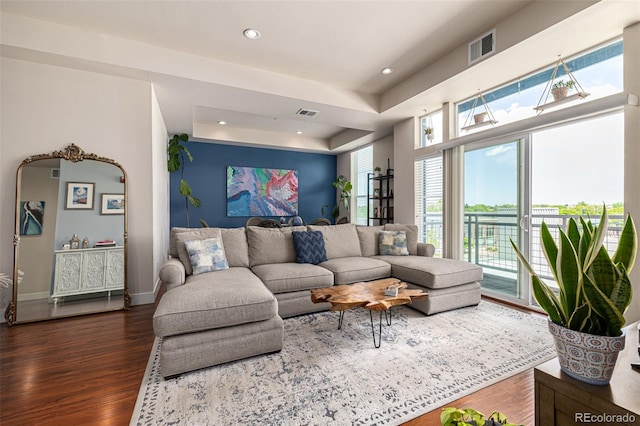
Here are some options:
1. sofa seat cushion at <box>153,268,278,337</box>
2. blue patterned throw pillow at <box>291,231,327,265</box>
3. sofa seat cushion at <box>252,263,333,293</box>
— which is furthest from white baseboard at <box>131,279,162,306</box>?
blue patterned throw pillow at <box>291,231,327,265</box>

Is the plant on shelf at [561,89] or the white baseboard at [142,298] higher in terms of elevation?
the plant on shelf at [561,89]

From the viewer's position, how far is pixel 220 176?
6.56 metres

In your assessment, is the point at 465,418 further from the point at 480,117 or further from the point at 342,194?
the point at 342,194

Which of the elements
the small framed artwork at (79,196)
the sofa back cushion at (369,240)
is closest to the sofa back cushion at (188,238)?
the small framed artwork at (79,196)

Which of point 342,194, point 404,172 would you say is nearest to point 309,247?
point 404,172

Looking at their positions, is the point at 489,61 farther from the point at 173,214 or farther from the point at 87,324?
the point at 173,214

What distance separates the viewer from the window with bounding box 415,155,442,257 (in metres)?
4.57

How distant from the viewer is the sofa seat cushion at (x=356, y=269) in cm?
310

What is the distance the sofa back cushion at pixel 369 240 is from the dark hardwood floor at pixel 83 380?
2292mm

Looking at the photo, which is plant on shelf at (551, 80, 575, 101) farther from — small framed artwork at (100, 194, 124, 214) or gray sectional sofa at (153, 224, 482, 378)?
small framed artwork at (100, 194, 124, 214)

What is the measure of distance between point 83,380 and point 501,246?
14.2 feet

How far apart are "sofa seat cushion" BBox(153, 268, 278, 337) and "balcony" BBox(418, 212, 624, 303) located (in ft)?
10.1

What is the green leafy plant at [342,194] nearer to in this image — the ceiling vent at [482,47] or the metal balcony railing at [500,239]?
the metal balcony railing at [500,239]

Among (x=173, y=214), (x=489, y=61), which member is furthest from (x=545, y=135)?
(x=173, y=214)
